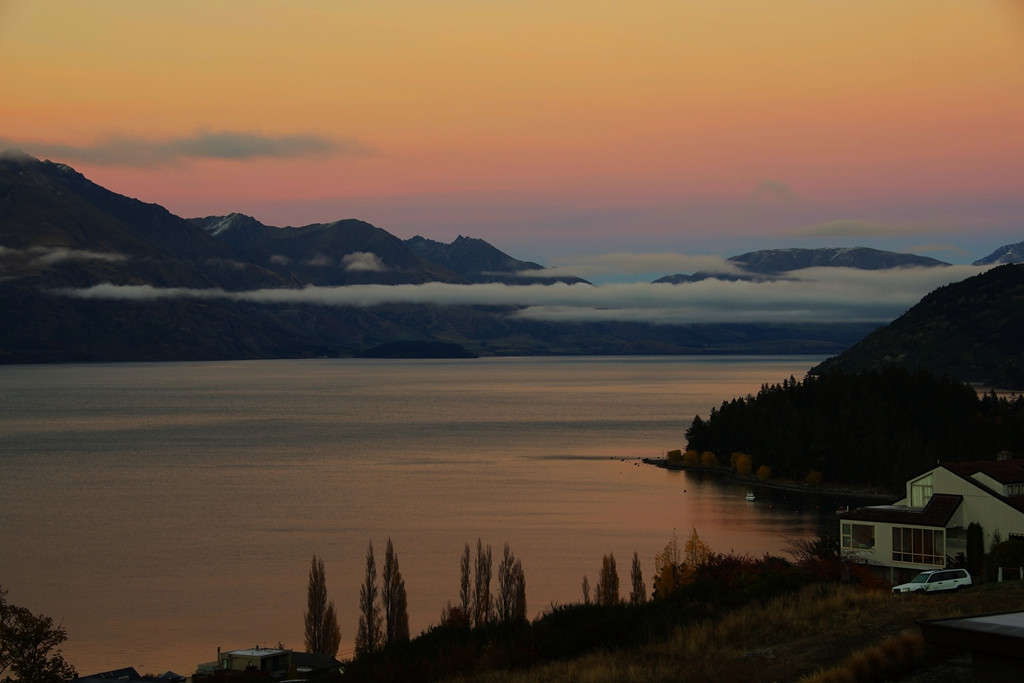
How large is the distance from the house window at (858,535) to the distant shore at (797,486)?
183 ft

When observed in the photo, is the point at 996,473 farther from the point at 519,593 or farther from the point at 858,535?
the point at 519,593

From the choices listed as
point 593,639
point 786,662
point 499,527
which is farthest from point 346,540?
point 786,662

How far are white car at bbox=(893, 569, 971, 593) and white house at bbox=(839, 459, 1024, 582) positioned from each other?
10335 mm

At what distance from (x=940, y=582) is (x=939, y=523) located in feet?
44.7

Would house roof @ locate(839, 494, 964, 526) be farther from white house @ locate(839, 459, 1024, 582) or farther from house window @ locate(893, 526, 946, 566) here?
house window @ locate(893, 526, 946, 566)

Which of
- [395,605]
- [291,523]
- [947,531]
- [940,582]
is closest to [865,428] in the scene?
[291,523]

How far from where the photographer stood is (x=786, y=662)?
20641 mm

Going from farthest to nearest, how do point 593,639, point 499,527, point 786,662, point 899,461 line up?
point 899,461 < point 499,527 < point 593,639 < point 786,662

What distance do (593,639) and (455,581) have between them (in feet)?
162

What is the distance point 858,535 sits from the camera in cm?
5284

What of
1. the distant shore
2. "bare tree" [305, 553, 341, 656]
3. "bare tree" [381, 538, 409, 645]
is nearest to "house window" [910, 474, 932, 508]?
"bare tree" [381, 538, 409, 645]

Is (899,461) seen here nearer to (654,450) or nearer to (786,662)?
(654,450)

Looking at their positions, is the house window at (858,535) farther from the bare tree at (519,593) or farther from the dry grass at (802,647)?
the dry grass at (802,647)

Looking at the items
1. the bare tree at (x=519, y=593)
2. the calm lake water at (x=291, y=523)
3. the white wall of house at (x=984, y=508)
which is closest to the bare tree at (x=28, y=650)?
the calm lake water at (x=291, y=523)
